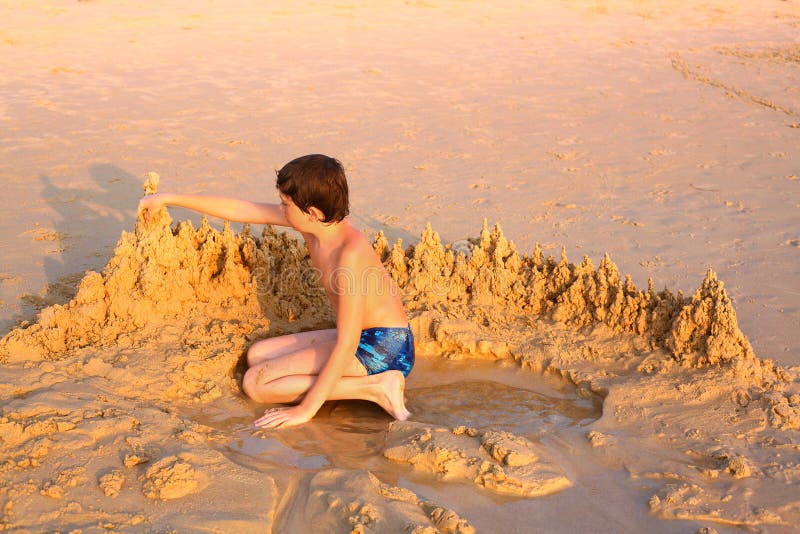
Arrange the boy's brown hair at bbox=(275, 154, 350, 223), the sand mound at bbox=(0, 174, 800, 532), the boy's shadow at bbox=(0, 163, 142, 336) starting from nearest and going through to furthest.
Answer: the sand mound at bbox=(0, 174, 800, 532) → the boy's brown hair at bbox=(275, 154, 350, 223) → the boy's shadow at bbox=(0, 163, 142, 336)

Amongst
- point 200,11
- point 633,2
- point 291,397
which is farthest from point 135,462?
point 633,2

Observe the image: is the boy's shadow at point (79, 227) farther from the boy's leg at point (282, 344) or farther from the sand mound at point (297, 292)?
the boy's leg at point (282, 344)

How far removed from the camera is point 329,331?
3.59 metres

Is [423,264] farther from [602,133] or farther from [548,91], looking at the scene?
[548,91]

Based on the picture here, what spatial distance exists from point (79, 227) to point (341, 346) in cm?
297

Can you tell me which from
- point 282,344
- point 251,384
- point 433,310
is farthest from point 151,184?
point 433,310

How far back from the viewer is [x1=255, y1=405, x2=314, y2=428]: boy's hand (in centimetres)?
312

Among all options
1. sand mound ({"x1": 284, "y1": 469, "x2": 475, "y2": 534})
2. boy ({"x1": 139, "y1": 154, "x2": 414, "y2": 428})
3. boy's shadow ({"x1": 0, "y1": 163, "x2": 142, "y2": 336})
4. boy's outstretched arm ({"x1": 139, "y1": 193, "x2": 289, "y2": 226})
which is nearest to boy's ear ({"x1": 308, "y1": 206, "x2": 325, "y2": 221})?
boy ({"x1": 139, "y1": 154, "x2": 414, "y2": 428})

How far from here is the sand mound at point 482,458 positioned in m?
2.66

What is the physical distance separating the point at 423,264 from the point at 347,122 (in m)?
3.93

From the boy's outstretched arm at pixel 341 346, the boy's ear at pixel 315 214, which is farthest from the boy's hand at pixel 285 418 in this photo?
the boy's ear at pixel 315 214

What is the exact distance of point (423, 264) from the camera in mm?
4102

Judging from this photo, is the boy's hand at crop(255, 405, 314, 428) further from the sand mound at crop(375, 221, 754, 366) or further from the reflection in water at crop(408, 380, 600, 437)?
the sand mound at crop(375, 221, 754, 366)

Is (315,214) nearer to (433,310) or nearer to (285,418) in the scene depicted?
(285,418)
